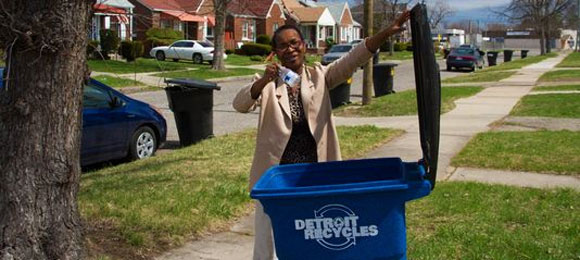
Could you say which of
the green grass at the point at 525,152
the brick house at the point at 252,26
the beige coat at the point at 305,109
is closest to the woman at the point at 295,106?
the beige coat at the point at 305,109

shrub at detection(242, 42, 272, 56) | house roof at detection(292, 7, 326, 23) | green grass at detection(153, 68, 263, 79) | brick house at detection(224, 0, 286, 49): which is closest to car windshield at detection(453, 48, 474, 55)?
shrub at detection(242, 42, 272, 56)

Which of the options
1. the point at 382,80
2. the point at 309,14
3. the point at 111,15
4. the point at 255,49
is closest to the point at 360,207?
the point at 111,15

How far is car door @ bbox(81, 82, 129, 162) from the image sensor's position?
332 inches

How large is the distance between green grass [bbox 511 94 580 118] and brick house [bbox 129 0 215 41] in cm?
699

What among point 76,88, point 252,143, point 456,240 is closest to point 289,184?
point 76,88

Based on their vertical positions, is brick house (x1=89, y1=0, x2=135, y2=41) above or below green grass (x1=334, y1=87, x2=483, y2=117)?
above

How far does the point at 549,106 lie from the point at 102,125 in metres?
10.3

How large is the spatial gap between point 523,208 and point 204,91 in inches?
227

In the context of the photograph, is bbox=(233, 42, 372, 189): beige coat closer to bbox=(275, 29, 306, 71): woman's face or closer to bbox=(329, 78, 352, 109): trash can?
bbox=(275, 29, 306, 71): woman's face

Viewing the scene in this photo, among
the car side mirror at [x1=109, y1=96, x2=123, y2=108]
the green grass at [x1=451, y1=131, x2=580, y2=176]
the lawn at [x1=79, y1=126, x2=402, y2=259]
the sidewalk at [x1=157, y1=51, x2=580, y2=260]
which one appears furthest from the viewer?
the car side mirror at [x1=109, y1=96, x2=123, y2=108]

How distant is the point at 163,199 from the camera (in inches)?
235

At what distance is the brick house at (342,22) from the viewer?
244ft

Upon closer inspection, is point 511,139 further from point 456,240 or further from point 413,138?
point 456,240

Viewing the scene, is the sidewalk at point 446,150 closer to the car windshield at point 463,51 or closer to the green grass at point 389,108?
the green grass at point 389,108
